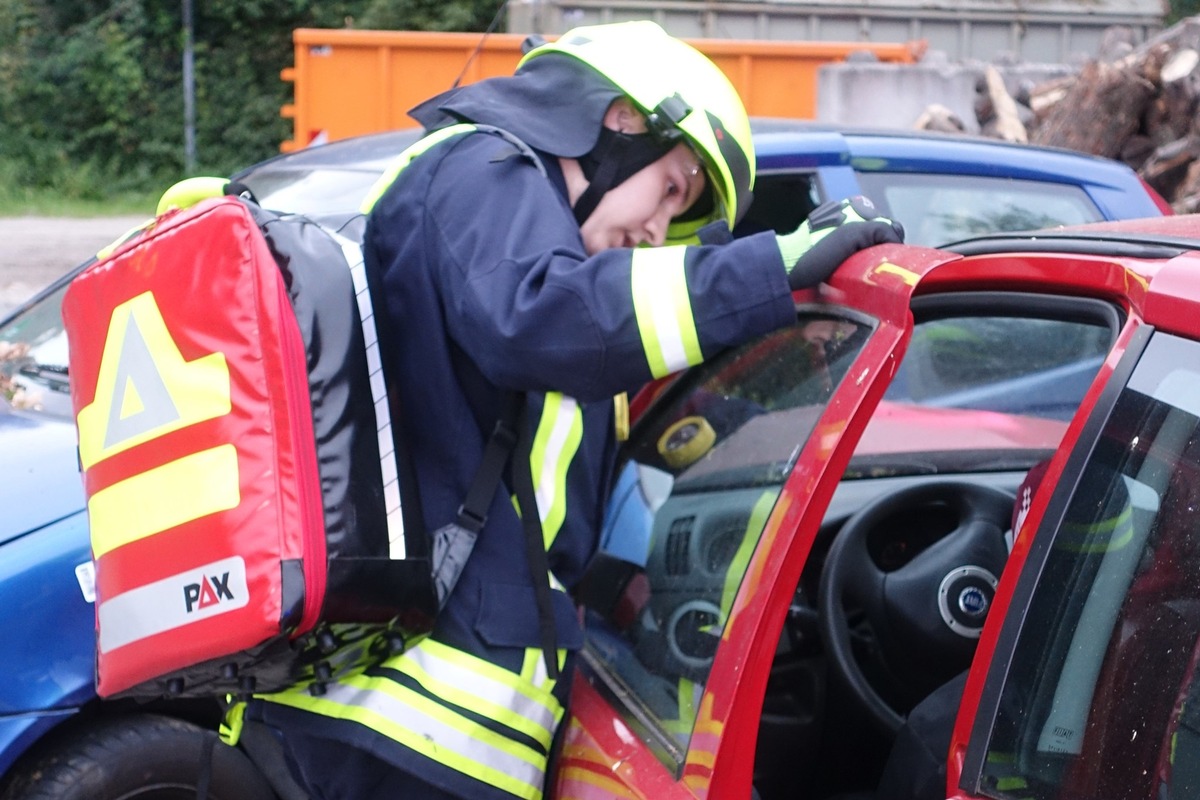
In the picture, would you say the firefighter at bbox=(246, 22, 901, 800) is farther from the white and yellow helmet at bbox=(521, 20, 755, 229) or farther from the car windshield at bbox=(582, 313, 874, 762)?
the car windshield at bbox=(582, 313, 874, 762)

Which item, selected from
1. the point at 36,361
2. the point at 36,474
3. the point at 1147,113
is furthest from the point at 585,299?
the point at 1147,113

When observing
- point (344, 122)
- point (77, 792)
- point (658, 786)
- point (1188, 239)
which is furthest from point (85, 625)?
point (344, 122)

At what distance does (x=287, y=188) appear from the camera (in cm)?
383

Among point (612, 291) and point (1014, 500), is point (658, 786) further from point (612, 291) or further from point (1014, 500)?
point (1014, 500)

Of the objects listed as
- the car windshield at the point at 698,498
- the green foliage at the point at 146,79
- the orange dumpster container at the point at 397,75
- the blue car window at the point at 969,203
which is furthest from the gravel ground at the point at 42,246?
the car windshield at the point at 698,498

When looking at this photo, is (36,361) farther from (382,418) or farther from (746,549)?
(746,549)

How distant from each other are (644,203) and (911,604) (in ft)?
2.52

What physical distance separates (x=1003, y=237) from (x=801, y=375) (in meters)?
0.35

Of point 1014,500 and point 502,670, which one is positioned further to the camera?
point 1014,500

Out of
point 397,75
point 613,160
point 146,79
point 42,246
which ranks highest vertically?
point 613,160

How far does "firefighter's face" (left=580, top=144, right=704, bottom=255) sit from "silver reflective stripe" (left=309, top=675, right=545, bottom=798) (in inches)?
26.9

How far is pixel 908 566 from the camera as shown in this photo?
2111 millimetres

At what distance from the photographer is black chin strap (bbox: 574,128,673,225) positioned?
1.82 m

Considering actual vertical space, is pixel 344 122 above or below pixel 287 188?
below
